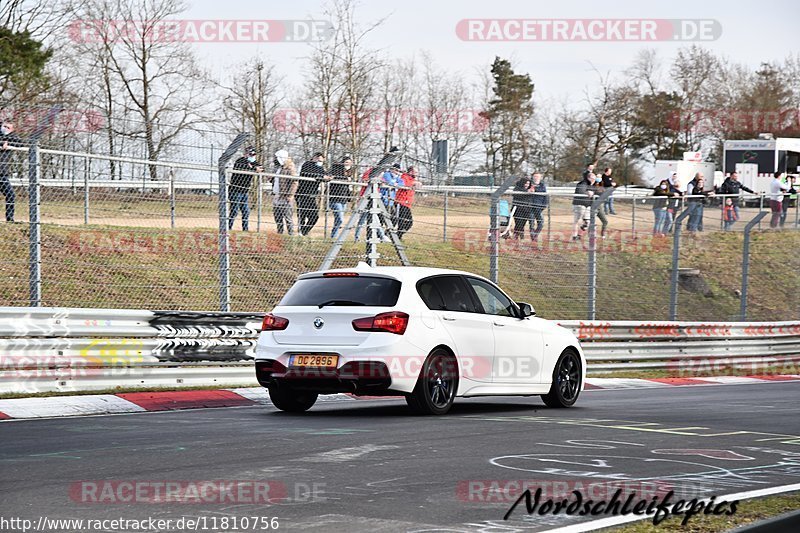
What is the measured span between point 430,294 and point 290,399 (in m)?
1.82

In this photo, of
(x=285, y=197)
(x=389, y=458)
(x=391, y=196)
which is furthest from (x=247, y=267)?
(x=389, y=458)

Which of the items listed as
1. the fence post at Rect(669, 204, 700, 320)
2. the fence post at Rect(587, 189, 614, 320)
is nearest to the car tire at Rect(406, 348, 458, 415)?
the fence post at Rect(587, 189, 614, 320)

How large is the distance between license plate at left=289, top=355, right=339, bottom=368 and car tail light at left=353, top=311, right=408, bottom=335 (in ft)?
1.22

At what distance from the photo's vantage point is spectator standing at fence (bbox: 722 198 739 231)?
28531mm

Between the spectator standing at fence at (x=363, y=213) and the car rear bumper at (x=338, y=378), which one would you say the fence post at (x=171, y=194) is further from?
the car rear bumper at (x=338, y=378)

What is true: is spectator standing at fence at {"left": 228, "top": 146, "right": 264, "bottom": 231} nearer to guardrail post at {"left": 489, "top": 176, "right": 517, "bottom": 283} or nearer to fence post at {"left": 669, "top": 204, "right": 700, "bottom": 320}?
guardrail post at {"left": 489, "top": 176, "right": 517, "bottom": 283}

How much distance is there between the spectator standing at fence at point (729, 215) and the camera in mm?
28531

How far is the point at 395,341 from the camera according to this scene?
11484 millimetres

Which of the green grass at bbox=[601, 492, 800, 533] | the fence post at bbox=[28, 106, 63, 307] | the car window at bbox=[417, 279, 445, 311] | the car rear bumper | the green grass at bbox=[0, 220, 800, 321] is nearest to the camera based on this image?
the green grass at bbox=[601, 492, 800, 533]

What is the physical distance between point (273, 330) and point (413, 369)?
1.51m

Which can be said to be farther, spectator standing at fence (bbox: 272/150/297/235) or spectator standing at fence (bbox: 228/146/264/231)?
spectator standing at fence (bbox: 272/150/297/235)

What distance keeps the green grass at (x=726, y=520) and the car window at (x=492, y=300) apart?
19.9 ft

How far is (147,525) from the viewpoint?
611cm

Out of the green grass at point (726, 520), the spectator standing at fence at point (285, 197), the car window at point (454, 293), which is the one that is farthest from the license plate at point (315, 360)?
the spectator standing at fence at point (285, 197)
